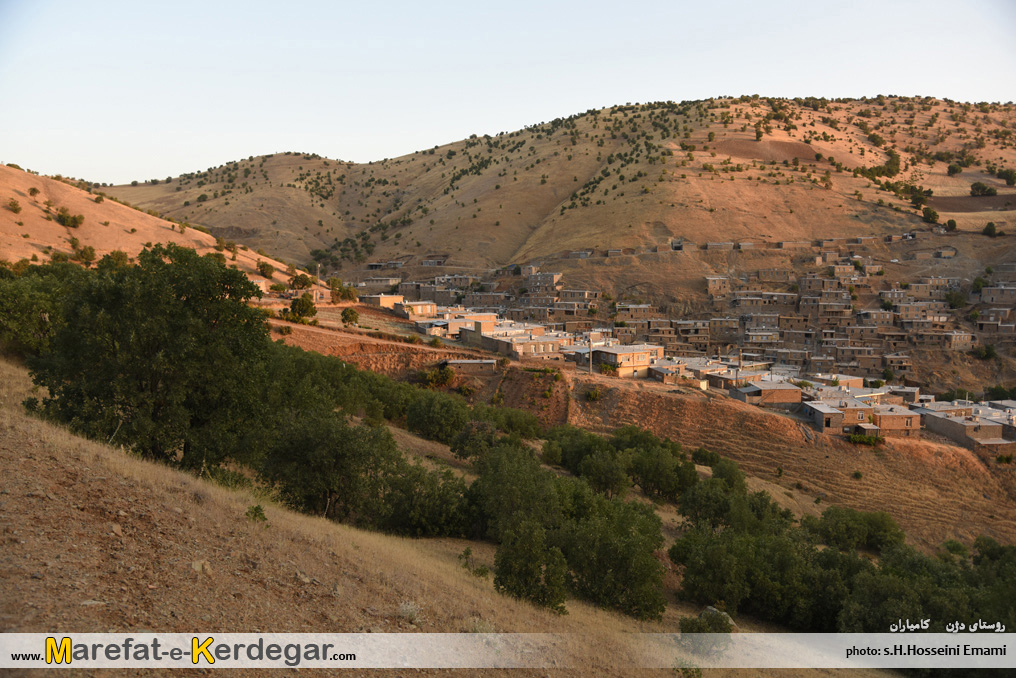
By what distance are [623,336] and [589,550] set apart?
3991 cm

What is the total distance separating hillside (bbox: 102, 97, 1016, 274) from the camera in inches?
2864

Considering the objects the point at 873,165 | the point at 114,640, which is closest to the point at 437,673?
the point at 114,640

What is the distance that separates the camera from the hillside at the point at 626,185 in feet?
239

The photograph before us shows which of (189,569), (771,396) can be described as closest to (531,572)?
(189,569)

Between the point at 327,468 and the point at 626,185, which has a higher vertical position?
the point at 626,185

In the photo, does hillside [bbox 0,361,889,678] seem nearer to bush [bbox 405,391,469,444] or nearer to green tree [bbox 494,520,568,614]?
green tree [bbox 494,520,568,614]

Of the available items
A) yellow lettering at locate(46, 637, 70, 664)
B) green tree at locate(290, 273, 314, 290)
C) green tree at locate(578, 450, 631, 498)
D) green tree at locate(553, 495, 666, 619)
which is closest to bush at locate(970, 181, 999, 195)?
green tree at locate(290, 273, 314, 290)

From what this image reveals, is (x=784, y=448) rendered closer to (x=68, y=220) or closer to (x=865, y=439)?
(x=865, y=439)

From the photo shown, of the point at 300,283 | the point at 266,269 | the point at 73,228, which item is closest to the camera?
the point at 73,228

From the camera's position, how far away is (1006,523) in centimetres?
2577

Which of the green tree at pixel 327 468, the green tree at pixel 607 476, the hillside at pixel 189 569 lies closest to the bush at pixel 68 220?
the green tree at pixel 607 476

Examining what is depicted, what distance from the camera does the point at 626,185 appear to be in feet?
263

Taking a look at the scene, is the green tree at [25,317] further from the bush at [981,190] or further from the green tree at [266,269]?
the bush at [981,190]

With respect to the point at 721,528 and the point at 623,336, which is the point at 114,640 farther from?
the point at 623,336
